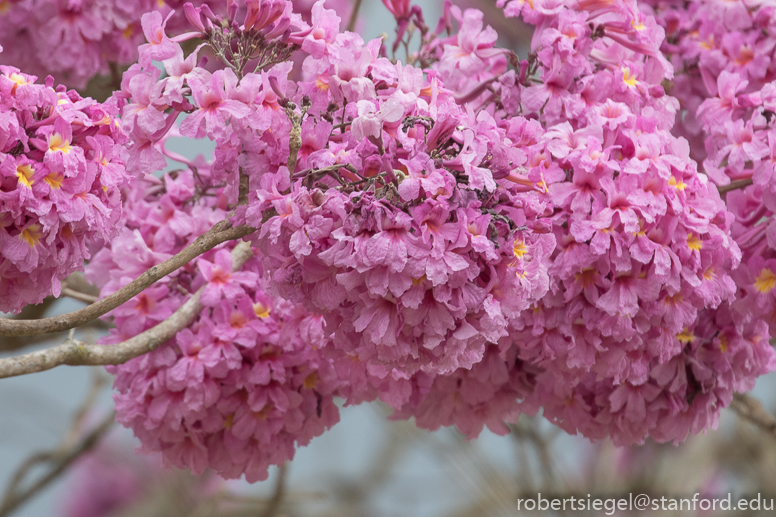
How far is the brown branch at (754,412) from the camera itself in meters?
2.28

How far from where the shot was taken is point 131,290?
58.0 inches

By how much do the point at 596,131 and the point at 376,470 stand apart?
1970mm

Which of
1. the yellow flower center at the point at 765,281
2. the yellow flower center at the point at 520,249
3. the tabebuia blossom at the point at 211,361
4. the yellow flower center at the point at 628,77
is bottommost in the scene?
the tabebuia blossom at the point at 211,361

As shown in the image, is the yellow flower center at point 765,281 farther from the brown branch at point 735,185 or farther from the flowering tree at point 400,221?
the brown branch at point 735,185

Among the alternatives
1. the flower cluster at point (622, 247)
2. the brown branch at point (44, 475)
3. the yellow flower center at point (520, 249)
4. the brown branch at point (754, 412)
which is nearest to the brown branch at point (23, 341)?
the brown branch at point (44, 475)

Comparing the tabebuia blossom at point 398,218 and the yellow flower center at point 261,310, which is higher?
the tabebuia blossom at point 398,218

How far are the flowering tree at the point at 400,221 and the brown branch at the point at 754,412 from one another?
0.48 meters

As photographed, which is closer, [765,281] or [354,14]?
[765,281]

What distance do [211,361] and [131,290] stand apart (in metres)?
0.28

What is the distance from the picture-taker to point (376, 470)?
3.27 metres

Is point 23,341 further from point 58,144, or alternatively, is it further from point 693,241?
point 693,241

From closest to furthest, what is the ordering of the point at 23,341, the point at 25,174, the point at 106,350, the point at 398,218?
the point at 398,218 < the point at 25,174 < the point at 106,350 < the point at 23,341

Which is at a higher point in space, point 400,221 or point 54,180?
point 400,221

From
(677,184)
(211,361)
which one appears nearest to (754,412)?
(677,184)
